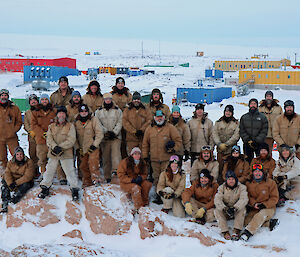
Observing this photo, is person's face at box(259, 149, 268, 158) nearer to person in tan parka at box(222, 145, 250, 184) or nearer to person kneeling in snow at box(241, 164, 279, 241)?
person in tan parka at box(222, 145, 250, 184)

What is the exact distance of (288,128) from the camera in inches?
244

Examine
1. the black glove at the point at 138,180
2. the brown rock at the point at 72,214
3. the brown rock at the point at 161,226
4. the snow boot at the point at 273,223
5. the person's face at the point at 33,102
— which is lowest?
the brown rock at the point at 72,214

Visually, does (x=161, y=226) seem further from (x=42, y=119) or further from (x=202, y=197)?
(x=42, y=119)

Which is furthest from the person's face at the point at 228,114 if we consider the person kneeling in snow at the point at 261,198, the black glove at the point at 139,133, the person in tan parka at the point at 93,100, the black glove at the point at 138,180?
the person in tan parka at the point at 93,100

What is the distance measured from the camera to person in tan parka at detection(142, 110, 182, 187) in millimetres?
5965

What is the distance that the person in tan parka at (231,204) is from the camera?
16.1 feet

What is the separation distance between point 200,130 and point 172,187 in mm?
1369

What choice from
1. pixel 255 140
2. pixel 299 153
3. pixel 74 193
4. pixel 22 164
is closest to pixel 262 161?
pixel 255 140

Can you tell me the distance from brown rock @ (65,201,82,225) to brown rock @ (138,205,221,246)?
129 cm

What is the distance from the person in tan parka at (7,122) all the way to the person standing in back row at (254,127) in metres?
4.52

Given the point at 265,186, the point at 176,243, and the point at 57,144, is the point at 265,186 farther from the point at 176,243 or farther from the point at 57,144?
the point at 57,144

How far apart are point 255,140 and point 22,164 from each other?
4.40 m

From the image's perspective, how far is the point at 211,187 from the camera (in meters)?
5.38

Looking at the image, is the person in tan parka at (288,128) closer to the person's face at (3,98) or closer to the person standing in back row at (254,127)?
the person standing in back row at (254,127)
